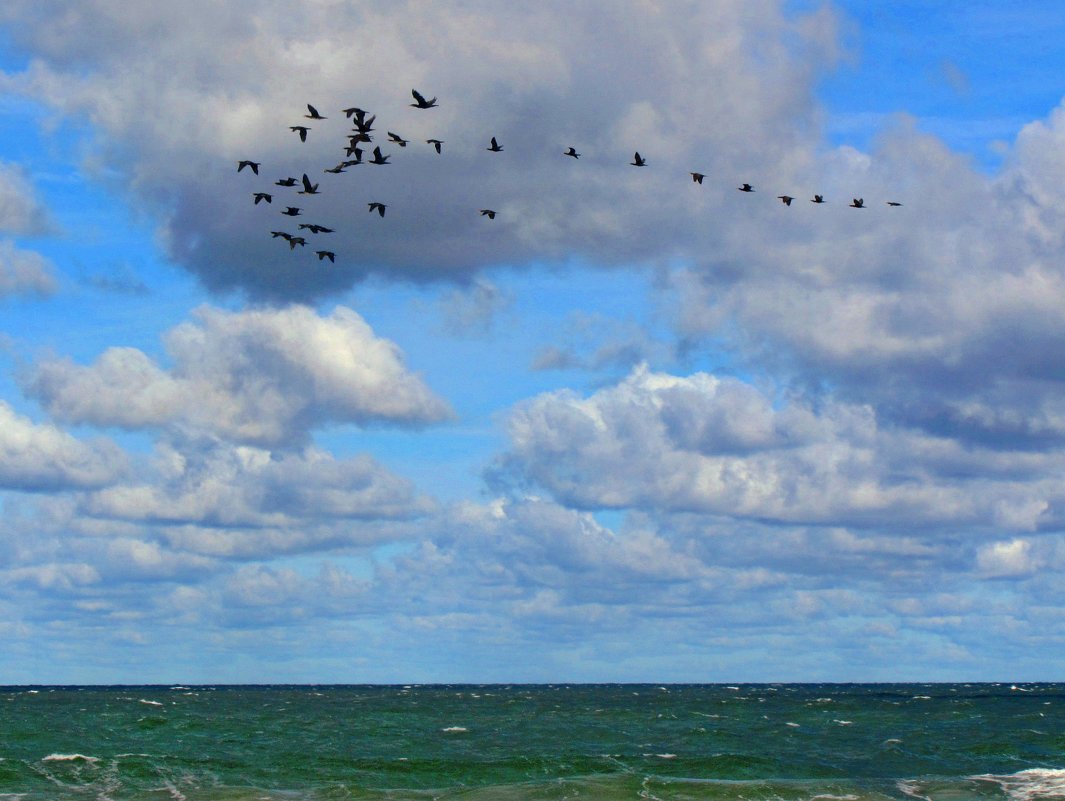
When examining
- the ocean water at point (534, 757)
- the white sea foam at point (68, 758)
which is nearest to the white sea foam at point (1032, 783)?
the ocean water at point (534, 757)

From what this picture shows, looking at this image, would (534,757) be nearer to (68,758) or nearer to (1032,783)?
(68,758)

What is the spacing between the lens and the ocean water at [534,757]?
193 ft

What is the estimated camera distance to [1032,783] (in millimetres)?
61500

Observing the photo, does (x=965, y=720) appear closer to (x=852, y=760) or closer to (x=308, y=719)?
(x=852, y=760)

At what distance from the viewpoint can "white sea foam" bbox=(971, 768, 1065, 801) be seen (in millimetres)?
57406

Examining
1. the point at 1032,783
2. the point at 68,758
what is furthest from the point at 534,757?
the point at 1032,783

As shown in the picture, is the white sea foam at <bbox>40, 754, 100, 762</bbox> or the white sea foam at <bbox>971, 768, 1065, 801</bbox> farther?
the white sea foam at <bbox>40, 754, 100, 762</bbox>

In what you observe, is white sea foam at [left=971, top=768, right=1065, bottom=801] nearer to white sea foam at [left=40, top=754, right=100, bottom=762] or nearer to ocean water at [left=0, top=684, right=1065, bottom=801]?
ocean water at [left=0, top=684, right=1065, bottom=801]

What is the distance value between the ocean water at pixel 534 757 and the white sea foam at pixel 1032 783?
0.30 feet

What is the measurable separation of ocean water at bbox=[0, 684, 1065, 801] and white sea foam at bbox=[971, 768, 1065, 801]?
0.30 feet

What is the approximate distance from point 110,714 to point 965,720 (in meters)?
66.8

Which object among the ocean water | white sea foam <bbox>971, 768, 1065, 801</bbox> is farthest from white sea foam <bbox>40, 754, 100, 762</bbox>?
white sea foam <bbox>971, 768, 1065, 801</bbox>

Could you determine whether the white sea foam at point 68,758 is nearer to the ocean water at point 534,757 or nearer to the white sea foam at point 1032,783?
the ocean water at point 534,757

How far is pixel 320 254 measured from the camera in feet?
219
